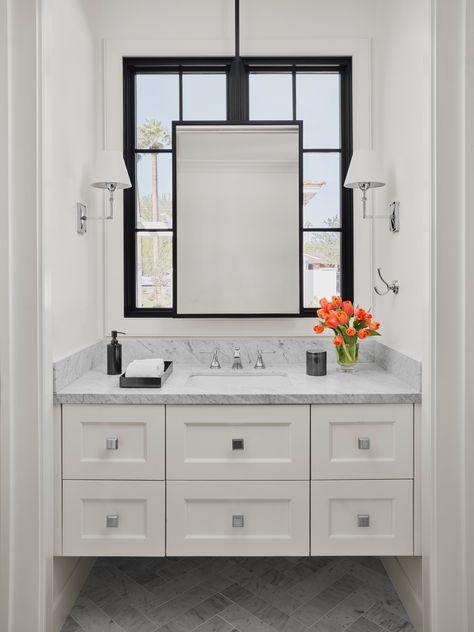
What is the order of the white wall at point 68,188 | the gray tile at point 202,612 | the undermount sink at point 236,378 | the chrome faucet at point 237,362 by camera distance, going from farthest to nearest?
the chrome faucet at point 237,362
the undermount sink at point 236,378
the gray tile at point 202,612
the white wall at point 68,188

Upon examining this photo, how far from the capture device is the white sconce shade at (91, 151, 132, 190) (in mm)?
2002

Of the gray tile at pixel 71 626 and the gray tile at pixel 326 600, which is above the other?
the gray tile at pixel 326 600

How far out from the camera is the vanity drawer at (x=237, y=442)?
1.63 m

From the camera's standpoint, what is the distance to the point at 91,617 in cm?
173

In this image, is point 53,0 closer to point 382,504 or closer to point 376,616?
point 382,504

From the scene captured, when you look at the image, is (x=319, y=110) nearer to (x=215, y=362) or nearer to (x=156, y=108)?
(x=156, y=108)

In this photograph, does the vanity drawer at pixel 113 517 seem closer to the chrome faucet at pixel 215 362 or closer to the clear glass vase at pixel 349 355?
the chrome faucet at pixel 215 362

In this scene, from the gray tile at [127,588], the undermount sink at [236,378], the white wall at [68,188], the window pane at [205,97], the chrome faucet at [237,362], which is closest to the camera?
the white wall at [68,188]

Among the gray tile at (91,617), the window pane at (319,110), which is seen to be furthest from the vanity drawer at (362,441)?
the window pane at (319,110)

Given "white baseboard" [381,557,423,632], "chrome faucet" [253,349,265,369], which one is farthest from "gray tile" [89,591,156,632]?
"chrome faucet" [253,349,265,369]

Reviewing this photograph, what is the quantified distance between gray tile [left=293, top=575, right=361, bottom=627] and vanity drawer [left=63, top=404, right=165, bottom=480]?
769mm

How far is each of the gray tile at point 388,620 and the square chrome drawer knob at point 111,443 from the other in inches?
44.8
